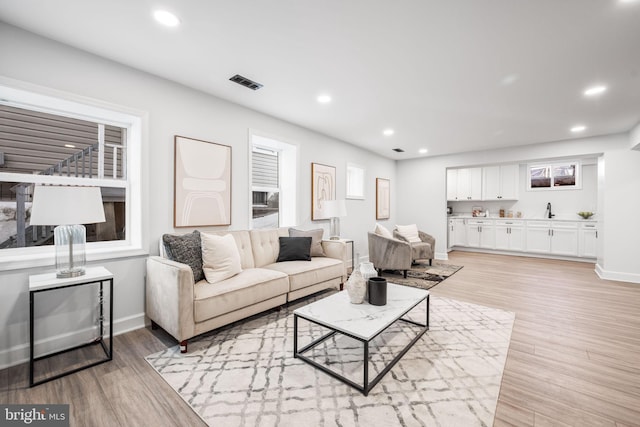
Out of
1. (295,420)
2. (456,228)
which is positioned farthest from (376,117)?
(456,228)

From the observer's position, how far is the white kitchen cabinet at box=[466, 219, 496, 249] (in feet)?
22.8

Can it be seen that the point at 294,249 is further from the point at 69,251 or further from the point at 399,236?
the point at 399,236

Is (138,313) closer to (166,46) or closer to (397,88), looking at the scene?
(166,46)

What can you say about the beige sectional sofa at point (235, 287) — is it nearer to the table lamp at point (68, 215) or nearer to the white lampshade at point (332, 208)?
the table lamp at point (68, 215)

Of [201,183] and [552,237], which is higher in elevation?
[201,183]

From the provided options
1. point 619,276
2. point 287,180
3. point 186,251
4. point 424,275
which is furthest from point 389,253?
point 619,276

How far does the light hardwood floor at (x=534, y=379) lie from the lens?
1.56m

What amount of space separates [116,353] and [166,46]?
8.15 ft

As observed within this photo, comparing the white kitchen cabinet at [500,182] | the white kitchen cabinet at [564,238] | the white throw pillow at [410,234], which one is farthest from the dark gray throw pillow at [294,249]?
the white kitchen cabinet at [564,238]

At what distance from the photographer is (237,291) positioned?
2.47 m

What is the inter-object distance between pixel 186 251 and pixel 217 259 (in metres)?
0.28

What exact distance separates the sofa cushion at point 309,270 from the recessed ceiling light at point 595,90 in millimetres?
3307

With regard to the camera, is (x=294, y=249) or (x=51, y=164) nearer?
(x=51, y=164)

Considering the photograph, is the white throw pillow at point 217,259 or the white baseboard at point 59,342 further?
the white throw pillow at point 217,259
